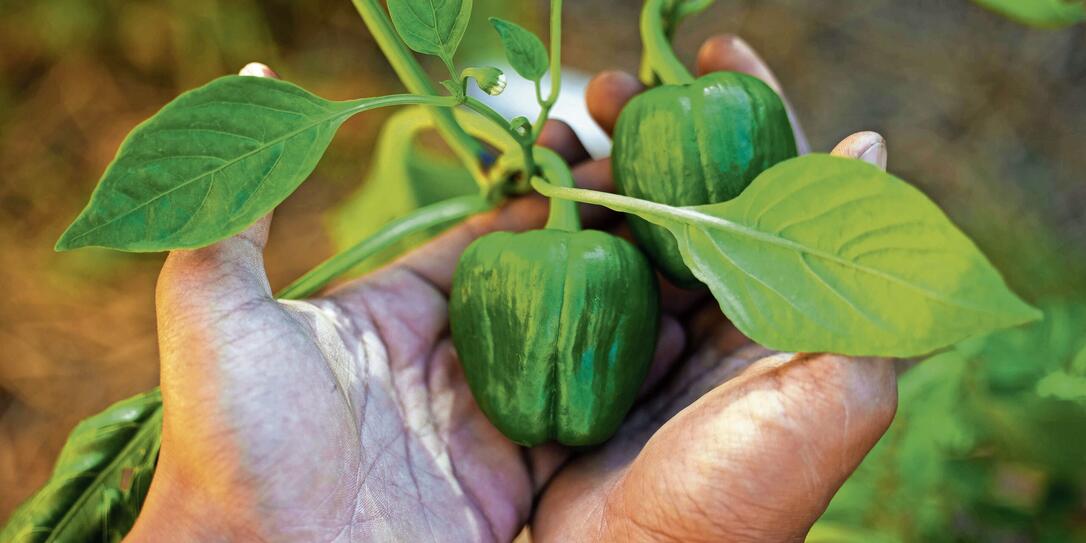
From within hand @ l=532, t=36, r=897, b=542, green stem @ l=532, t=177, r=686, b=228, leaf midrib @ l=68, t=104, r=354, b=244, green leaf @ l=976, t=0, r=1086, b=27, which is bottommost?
hand @ l=532, t=36, r=897, b=542

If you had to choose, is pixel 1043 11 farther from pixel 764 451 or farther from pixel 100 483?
pixel 100 483

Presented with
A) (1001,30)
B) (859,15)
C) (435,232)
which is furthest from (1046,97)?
(435,232)

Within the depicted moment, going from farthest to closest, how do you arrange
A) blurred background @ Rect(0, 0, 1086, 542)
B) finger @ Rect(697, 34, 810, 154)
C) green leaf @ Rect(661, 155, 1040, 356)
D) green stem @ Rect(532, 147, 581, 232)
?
blurred background @ Rect(0, 0, 1086, 542) < finger @ Rect(697, 34, 810, 154) < green stem @ Rect(532, 147, 581, 232) < green leaf @ Rect(661, 155, 1040, 356)

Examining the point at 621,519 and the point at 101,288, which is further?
the point at 101,288

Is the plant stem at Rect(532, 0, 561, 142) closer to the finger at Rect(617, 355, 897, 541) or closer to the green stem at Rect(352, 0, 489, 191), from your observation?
the green stem at Rect(352, 0, 489, 191)

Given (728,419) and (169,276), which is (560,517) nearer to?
(728,419)

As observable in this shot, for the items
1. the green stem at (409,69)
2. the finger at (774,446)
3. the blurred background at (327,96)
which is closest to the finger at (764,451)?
the finger at (774,446)

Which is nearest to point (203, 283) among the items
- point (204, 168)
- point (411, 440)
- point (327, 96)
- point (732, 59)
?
point (204, 168)

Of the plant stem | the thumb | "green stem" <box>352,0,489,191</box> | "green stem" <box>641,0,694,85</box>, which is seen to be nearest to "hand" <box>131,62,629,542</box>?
the thumb

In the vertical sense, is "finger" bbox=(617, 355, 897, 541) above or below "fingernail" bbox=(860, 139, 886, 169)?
below
